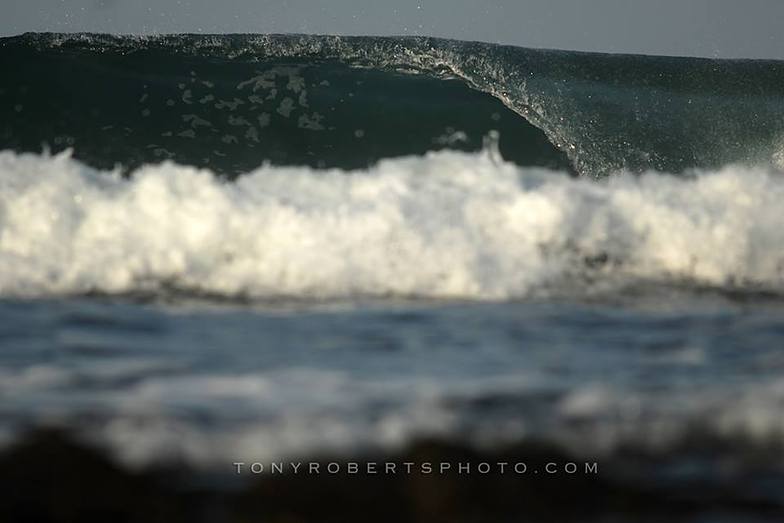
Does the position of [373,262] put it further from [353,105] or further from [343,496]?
[353,105]

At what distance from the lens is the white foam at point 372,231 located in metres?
4.38

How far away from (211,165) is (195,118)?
805mm

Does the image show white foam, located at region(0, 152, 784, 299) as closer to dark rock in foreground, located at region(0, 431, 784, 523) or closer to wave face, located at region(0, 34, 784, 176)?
dark rock in foreground, located at region(0, 431, 784, 523)

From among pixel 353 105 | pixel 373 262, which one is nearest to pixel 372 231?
pixel 373 262

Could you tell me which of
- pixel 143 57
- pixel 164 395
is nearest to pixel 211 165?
pixel 143 57

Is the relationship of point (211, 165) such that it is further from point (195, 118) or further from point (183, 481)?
point (183, 481)

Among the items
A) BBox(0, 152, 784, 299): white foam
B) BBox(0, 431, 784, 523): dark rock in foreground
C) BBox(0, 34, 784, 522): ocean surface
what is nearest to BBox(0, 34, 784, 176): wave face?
BBox(0, 34, 784, 522): ocean surface

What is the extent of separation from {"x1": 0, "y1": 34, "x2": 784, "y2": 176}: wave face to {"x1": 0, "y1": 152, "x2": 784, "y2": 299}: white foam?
2752 millimetres

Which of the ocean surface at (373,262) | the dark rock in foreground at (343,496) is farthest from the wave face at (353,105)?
the dark rock in foreground at (343,496)

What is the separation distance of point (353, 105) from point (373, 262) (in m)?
4.68

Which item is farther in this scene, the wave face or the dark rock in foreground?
the wave face

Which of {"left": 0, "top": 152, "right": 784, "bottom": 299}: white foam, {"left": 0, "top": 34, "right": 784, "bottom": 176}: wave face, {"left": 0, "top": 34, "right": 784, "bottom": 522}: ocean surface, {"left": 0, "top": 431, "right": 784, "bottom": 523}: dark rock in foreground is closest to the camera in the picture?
{"left": 0, "top": 431, "right": 784, "bottom": 523}: dark rock in foreground

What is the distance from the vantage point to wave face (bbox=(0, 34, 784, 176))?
27.0ft

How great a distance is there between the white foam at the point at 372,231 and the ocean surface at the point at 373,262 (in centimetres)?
1
